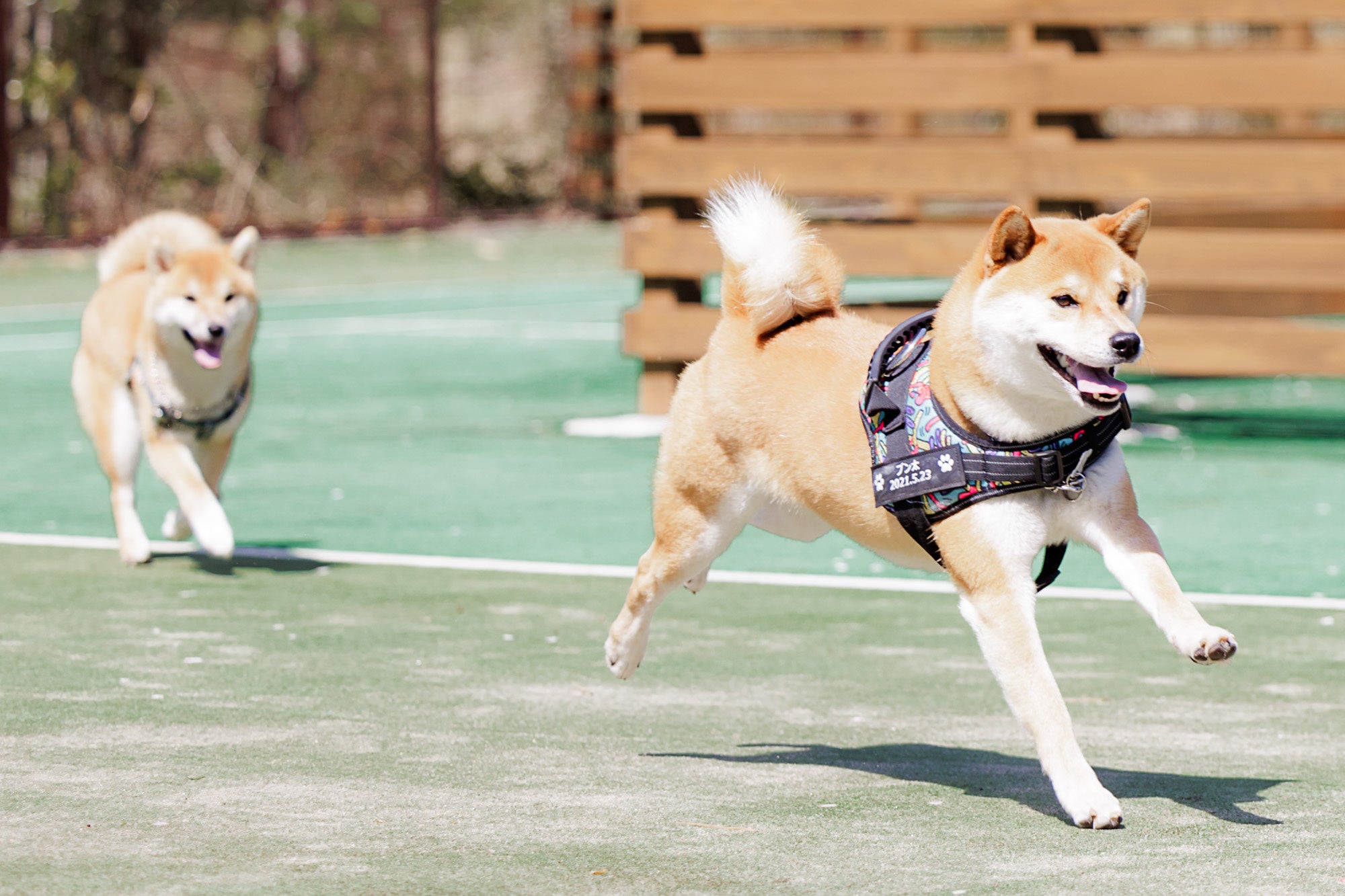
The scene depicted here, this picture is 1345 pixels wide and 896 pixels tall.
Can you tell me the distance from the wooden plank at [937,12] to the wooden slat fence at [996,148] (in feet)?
0.04

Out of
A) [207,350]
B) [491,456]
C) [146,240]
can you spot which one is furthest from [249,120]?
[207,350]

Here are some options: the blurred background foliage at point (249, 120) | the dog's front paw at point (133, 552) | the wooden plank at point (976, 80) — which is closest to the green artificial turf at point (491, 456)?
the dog's front paw at point (133, 552)

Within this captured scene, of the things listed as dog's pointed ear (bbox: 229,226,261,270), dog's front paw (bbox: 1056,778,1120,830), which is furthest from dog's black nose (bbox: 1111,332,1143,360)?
dog's pointed ear (bbox: 229,226,261,270)

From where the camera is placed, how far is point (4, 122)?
72.9 ft

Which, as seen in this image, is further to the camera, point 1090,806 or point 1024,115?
point 1024,115

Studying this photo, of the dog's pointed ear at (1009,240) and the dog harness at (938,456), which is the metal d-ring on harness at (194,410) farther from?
the dog's pointed ear at (1009,240)

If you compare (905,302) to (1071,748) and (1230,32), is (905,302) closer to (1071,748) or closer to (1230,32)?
(1071,748)

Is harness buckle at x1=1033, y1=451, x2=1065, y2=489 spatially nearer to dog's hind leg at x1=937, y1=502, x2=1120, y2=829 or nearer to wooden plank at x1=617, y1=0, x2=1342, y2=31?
dog's hind leg at x1=937, y1=502, x2=1120, y2=829

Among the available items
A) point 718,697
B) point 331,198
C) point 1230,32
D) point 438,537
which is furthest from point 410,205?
point 718,697

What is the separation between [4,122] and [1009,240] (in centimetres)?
1901

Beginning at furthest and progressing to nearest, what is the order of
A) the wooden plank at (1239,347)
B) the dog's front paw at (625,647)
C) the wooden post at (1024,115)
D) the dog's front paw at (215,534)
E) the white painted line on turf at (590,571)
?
the wooden post at (1024,115), the wooden plank at (1239,347), the dog's front paw at (215,534), the white painted line on turf at (590,571), the dog's front paw at (625,647)

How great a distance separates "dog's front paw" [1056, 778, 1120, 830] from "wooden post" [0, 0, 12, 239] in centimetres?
1935

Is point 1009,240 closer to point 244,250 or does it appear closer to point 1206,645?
point 1206,645

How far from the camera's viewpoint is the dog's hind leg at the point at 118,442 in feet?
27.7
